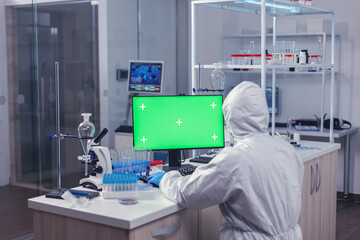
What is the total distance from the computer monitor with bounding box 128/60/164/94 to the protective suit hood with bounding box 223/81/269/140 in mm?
3033

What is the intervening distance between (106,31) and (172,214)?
3638 mm

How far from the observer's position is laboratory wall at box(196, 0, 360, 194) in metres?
5.87

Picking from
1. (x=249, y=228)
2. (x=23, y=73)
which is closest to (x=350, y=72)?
(x=23, y=73)

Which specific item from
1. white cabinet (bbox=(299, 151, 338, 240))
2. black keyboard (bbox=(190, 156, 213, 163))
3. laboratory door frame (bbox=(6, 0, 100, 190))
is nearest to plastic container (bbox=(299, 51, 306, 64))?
white cabinet (bbox=(299, 151, 338, 240))

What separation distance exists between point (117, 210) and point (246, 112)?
731mm

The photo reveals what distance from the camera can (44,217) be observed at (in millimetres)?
2414

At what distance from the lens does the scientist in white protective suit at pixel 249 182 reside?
2.21m

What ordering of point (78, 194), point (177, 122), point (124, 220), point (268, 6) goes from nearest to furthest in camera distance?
point (124, 220) < point (78, 194) < point (177, 122) < point (268, 6)

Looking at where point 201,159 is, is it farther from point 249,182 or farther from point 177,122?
point 249,182

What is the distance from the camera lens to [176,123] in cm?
310

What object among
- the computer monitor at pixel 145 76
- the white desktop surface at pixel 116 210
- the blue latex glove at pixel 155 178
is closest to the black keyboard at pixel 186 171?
the blue latex glove at pixel 155 178

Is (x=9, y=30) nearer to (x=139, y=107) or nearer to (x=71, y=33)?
(x=71, y=33)

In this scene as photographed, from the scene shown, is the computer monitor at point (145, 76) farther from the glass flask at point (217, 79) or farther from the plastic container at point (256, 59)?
the plastic container at point (256, 59)

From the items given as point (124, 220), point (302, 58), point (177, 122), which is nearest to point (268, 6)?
point (302, 58)
